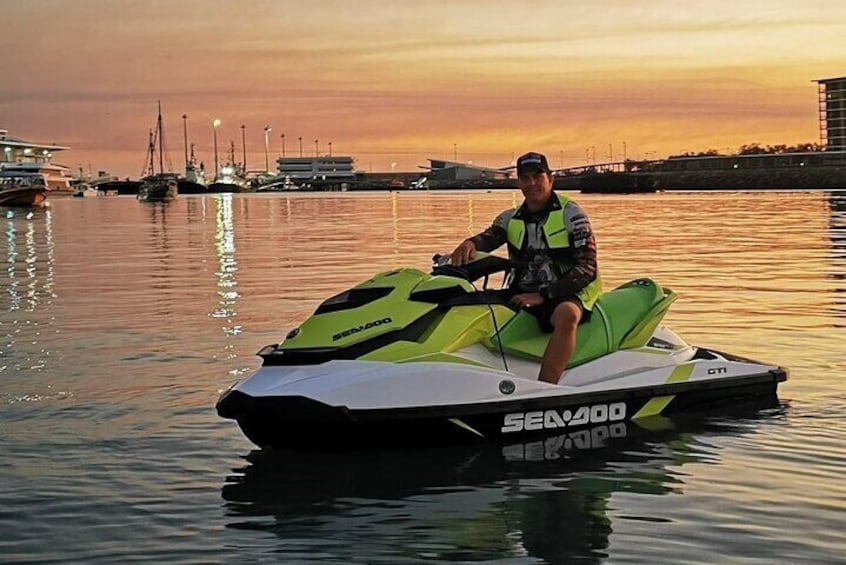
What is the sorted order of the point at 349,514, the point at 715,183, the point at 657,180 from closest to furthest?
1. the point at 349,514
2. the point at 715,183
3. the point at 657,180

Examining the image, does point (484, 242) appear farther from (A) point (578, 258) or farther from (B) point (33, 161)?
(B) point (33, 161)

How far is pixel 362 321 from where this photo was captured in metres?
6.77

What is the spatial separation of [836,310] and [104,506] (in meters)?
9.62

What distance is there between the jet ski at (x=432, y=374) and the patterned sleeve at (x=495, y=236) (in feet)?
0.83

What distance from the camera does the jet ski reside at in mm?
6617

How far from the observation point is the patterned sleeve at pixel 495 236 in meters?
7.60

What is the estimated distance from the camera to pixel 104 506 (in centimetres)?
606

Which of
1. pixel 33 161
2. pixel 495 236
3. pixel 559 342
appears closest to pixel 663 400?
pixel 559 342

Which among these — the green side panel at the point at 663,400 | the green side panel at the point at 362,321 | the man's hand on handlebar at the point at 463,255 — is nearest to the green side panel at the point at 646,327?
the green side panel at the point at 663,400

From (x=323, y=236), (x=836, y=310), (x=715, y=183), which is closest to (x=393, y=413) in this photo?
(x=836, y=310)

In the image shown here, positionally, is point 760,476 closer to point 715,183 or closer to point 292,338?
point 292,338

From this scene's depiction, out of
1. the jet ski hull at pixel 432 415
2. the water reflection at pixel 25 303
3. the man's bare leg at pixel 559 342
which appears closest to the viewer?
the jet ski hull at pixel 432 415

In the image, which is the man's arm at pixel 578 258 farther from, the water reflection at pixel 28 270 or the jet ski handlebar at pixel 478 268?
the water reflection at pixel 28 270

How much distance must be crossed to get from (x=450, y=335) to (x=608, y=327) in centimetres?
125
